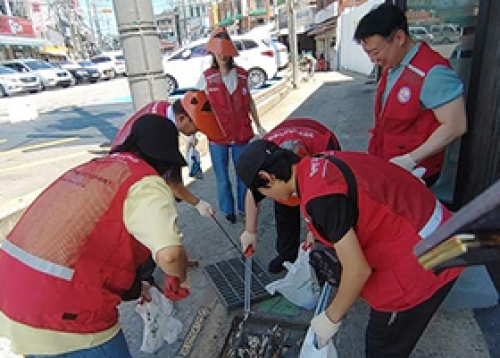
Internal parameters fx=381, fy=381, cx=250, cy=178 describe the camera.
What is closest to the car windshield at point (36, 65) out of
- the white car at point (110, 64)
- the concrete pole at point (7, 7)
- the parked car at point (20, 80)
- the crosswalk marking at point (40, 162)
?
the parked car at point (20, 80)

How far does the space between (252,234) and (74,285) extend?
48.3 inches

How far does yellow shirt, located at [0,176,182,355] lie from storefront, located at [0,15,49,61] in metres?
34.3

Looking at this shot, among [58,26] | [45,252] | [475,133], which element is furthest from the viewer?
[58,26]

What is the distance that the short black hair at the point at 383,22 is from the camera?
1.87 meters

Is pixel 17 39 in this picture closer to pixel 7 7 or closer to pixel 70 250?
pixel 7 7

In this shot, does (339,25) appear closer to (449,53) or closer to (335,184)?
(449,53)

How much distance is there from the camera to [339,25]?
19719 mm

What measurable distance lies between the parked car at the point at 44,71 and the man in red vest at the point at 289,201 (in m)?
19.3

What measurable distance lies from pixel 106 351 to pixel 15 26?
39.5 metres

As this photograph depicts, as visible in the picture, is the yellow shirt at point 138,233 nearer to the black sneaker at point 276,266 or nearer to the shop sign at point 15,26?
the black sneaker at point 276,266

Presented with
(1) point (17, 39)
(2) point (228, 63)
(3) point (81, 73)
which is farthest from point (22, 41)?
(2) point (228, 63)

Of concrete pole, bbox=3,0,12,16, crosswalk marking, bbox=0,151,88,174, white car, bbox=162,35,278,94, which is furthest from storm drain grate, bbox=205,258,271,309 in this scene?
concrete pole, bbox=3,0,12,16

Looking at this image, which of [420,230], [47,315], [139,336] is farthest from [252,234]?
[47,315]

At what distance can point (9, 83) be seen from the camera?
54.7 ft
